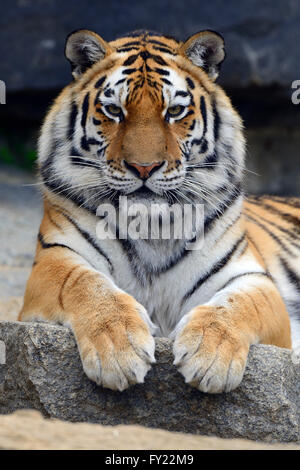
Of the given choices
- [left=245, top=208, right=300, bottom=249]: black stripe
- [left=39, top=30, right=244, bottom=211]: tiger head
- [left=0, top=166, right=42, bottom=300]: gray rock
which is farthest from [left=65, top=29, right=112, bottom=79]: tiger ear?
[left=245, top=208, right=300, bottom=249]: black stripe

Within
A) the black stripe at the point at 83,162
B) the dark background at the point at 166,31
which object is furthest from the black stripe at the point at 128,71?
the dark background at the point at 166,31

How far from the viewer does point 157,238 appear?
9.34ft

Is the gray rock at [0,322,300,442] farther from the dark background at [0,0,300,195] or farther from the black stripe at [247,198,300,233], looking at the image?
the dark background at [0,0,300,195]

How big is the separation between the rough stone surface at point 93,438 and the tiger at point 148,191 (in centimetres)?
28

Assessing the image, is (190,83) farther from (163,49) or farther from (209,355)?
(209,355)

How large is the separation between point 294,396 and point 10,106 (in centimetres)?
548

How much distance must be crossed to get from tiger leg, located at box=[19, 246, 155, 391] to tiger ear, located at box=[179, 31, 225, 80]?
3.07 feet

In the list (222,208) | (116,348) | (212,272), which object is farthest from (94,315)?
(222,208)

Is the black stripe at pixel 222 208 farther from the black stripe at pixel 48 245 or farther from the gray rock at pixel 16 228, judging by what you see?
the gray rock at pixel 16 228

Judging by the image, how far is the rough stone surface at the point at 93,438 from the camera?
2023mm

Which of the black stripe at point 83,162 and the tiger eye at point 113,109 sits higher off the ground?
the tiger eye at point 113,109

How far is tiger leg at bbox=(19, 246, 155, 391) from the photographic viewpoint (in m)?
2.22

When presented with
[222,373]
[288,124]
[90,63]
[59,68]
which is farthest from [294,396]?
[288,124]

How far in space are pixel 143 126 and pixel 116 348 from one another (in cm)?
87
